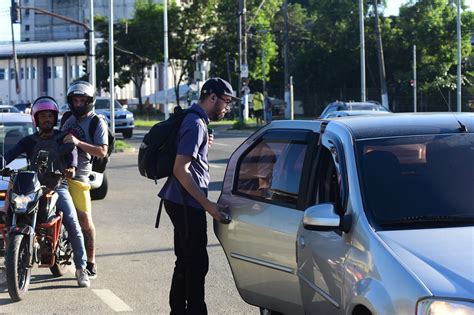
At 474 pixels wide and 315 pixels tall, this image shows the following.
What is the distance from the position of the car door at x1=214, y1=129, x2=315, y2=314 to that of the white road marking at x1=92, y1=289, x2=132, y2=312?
5.18 ft

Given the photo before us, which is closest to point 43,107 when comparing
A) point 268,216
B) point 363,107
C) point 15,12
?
point 268,216

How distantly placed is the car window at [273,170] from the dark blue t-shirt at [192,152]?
0.31m

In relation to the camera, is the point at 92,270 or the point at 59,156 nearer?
the point at 59,156

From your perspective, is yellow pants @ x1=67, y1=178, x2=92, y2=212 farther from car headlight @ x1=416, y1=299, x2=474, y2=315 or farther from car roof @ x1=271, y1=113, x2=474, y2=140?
car headlight @ x1=416, y1=299, x2=474, y2=315

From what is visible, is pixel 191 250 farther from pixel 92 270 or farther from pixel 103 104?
pixel 103 104

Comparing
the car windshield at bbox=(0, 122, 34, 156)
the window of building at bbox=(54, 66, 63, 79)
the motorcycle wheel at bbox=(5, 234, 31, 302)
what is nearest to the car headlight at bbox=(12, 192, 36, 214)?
the motorcycle wheel at bbox=(5, 234, 31, 302)

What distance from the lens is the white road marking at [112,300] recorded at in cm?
776

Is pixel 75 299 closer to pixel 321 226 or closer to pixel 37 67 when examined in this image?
pixel 321 226

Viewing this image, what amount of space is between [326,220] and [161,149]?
1941 millimetres

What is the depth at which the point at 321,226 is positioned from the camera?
4.89 meters

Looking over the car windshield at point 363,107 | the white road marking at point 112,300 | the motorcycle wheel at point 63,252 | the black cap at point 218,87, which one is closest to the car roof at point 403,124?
the black cap at point 218,87

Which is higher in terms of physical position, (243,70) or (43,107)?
(243,70)

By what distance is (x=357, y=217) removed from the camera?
4875mm

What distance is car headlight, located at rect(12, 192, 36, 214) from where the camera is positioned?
7.96 metres
